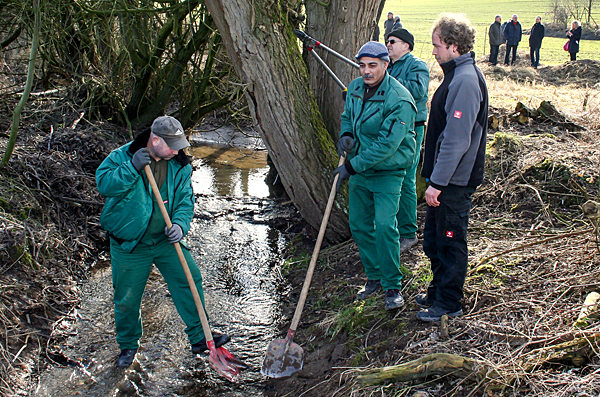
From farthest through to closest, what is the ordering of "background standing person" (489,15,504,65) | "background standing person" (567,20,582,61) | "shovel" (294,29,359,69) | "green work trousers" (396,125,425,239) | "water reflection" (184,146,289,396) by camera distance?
"background standing person" (489,15,504,65) < "background standing person" (567,20,582,61) < "shovel" (294,29,359,69) < "green work trousers" (396,125,425,239) < "water reflection" (184,146,289,396)

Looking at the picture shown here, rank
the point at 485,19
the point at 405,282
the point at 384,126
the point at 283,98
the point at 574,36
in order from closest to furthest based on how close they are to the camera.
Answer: the point at 384,126
the point at 405,282
the point at 283,98
the point at 574,36
the point at 485,19

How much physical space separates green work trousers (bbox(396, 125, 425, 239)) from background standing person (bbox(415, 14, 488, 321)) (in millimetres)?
1205

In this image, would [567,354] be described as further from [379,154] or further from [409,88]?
[409,88]

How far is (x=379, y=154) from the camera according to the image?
12.0 feet

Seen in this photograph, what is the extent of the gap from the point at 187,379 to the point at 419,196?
10.4 feet

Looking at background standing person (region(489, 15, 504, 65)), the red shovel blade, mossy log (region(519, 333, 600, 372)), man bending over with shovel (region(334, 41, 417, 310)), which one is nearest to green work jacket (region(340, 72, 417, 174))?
man bending over with shovel (region(334, 41, 417, 310))

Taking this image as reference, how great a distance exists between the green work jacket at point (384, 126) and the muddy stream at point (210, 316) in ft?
5.83

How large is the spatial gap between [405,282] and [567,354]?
4.97 ft

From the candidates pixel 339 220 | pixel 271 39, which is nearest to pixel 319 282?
pixel 339 220

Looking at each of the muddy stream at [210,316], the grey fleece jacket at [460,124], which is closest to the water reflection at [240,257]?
the muddy stream at [210,316]

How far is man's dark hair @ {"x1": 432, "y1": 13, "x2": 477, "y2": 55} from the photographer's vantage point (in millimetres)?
3076

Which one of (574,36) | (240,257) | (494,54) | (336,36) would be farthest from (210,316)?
(574,36)

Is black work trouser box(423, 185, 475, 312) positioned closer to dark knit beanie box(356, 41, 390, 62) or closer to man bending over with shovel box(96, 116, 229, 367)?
dark knit beanie box(356, 41, 390, 62)

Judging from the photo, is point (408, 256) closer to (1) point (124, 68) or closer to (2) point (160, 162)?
(2) point (160, 162)
